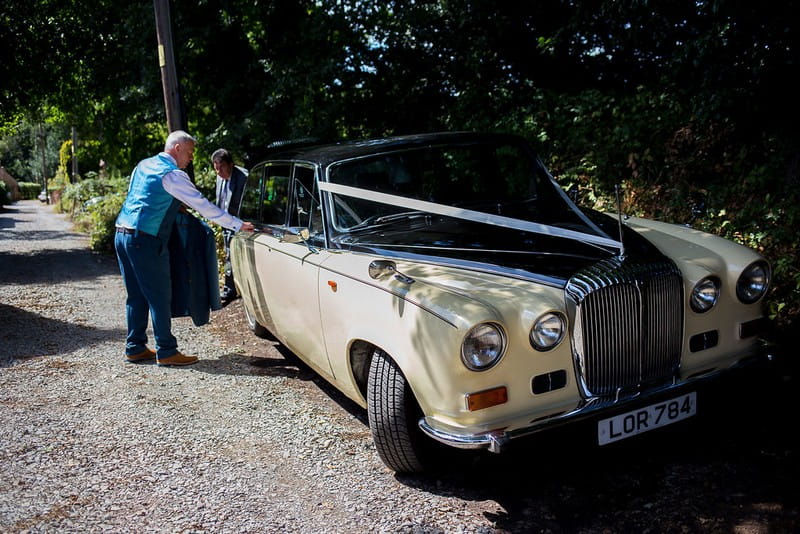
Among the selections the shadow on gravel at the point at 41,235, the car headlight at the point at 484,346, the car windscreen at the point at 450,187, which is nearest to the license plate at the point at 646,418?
the car headlight at the point at 484,346

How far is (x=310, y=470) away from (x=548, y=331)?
1.64m

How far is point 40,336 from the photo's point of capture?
6.64 m

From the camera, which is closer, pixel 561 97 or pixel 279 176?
pixel 279 176

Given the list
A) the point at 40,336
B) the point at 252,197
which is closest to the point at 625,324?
the point at 252,197

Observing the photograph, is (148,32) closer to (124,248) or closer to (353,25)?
(353,25)

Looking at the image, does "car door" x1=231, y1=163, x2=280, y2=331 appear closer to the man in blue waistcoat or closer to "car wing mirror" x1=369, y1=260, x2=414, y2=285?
the man in blue waistcoat

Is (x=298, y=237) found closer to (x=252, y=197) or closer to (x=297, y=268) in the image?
(x=297, y=268)

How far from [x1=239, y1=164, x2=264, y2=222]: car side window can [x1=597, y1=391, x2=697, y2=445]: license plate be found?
134 inches

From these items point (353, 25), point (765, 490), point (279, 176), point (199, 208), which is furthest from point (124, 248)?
point (353, 25)

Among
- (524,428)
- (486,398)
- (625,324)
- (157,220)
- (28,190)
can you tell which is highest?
(28,190)

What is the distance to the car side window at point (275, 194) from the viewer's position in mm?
4738

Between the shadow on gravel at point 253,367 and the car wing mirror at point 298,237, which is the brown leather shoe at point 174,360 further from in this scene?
the car wing mirror at point 298,237

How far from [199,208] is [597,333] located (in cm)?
327

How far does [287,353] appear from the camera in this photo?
19.0 ft
